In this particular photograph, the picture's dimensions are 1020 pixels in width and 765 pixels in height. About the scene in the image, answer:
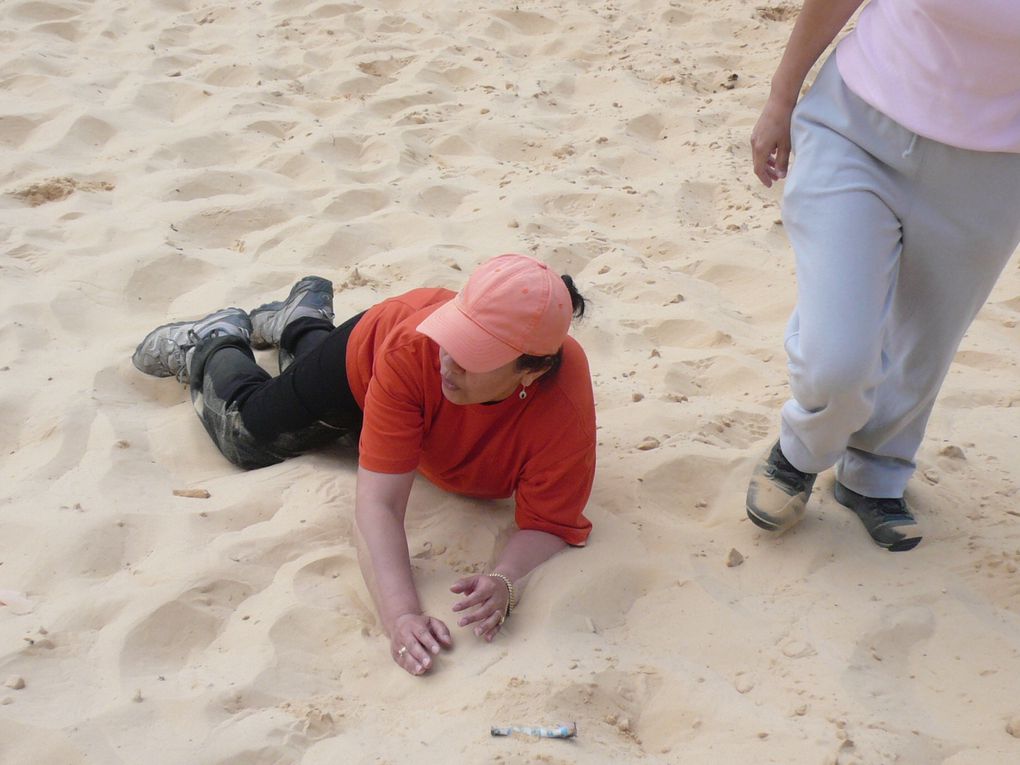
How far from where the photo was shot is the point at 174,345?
2.84 m

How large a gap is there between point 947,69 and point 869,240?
0.33 m

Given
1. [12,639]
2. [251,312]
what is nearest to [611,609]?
[12,639]

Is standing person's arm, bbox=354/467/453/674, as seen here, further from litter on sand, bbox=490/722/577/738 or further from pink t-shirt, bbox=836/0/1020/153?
pink t-shirt, bbox=836/0/1020/153

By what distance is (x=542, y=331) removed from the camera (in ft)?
6.53

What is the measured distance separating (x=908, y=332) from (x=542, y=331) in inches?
31.1

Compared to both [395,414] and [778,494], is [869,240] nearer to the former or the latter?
[778,494]

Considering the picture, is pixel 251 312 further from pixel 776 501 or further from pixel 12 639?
pixel 776 501

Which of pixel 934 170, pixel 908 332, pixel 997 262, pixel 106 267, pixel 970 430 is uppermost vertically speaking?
pixel 934 170

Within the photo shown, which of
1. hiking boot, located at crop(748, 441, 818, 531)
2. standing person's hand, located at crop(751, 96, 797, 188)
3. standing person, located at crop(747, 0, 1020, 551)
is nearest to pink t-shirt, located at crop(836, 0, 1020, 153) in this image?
standing person, located at crop(747, 0, 1020, 551)

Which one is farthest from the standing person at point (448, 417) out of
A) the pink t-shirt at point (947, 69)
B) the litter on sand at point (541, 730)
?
the pink t-shirt at point (947, 69)

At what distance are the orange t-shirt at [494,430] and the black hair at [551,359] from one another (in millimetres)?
43

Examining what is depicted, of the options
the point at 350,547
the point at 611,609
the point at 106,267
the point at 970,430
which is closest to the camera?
the point at 611,609

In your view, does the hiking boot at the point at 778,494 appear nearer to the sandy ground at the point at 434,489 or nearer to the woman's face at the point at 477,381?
the sandy ground at the point at 434,489

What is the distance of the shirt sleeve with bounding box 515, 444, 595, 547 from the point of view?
222 centimetres
